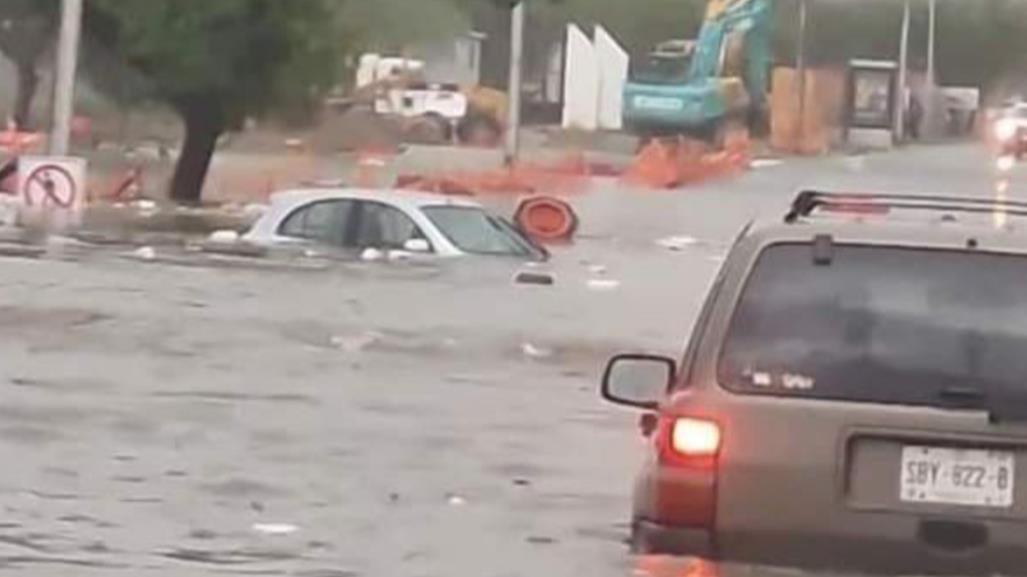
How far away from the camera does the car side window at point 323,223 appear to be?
32.6 meters

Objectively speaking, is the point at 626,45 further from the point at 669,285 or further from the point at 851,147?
the point at 669,285

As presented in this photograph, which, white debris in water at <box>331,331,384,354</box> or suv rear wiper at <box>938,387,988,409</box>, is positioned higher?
suv rear wiper at <box>938,387,988,409</box>

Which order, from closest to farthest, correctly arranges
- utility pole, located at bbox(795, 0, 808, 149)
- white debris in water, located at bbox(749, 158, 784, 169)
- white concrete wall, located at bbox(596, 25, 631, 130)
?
white debris in water, located at bbox(749, 158, 784, 169)
utility pole, located at bbox(795, 0, 808, 149)
white concrete wall, located at bbox(596, 25, 631, 130)

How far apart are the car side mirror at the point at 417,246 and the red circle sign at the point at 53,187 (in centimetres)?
1104

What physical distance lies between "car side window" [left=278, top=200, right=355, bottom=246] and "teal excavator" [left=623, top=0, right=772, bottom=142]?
56.0 metres

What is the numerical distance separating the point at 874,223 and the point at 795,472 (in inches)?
36.7

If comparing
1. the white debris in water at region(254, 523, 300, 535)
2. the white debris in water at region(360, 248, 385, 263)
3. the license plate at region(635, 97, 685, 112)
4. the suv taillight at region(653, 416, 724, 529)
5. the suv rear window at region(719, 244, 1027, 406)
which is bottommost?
the license plate at region(635, 97, 685, 112)

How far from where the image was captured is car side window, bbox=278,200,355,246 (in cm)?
3262

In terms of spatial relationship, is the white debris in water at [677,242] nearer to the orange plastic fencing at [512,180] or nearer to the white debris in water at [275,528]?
the orange plastic fencing at [512,180]

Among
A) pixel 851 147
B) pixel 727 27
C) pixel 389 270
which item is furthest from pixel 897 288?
pixel 851 147

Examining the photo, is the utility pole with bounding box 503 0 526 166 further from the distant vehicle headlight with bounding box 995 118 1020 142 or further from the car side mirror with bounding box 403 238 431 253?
the car side mirror with bounding box 403 238 431 253

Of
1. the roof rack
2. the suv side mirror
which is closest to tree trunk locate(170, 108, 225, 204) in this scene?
the roof rack

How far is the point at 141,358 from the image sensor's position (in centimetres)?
2216

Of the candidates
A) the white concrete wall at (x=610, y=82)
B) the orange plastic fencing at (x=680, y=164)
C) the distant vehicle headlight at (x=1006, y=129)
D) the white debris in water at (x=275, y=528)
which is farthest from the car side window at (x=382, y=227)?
the distant vehicle headlight at (x=1006, y=129)
